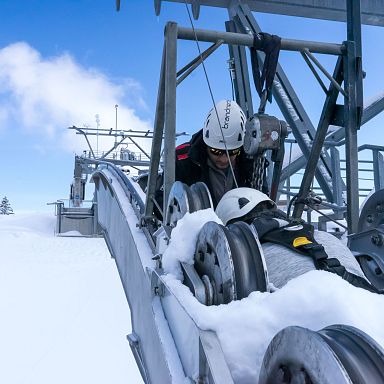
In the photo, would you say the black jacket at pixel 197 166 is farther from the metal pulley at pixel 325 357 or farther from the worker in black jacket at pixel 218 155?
the metal pulley at pixel 325 357

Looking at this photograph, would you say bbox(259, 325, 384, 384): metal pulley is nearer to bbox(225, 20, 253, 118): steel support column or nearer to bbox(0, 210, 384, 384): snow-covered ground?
bbox(0, 210, 384, 384): snow-covered ground

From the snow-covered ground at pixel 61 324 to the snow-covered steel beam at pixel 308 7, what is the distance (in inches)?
227

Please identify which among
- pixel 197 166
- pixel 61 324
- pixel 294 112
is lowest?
pixel 61 324

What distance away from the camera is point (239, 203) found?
2141 mm

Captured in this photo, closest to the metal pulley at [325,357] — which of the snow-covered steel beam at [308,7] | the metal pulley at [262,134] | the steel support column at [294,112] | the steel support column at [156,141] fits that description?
the metal pulley at [262,134]

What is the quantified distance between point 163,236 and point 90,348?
4111mm

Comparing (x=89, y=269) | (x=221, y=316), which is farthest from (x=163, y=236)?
(x=89, y=269)

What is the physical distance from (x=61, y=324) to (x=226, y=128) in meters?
4.65

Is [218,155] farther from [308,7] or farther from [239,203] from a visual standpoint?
[308,7]

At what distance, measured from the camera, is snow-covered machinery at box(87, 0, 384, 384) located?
1.00 m

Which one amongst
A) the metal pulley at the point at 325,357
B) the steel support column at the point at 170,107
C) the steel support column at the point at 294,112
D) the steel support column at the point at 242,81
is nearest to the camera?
the metal pulley at the point at 325,357

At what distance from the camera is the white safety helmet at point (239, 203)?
210cm

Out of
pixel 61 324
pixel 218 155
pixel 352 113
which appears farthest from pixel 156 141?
pixel 61 324

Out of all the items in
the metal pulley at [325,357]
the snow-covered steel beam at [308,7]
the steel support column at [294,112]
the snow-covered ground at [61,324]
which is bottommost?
the snow-covered ground at [61,324]
